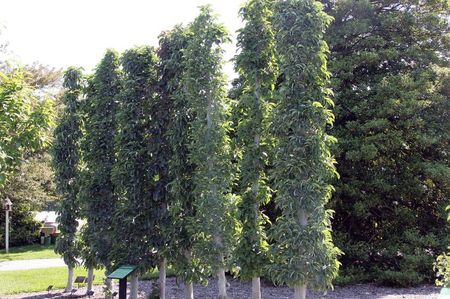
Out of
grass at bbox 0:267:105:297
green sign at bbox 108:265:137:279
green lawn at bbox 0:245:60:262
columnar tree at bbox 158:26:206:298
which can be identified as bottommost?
grass at bbox 0:267:105:297

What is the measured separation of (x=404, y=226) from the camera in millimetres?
9977

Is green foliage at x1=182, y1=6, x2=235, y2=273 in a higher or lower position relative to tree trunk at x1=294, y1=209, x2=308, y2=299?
higher

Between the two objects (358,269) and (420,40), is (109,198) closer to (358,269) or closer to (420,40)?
(358,269)

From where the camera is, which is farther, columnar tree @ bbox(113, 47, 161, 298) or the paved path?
the paved path

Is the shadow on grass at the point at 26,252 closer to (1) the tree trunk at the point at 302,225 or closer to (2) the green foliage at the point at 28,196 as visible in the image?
(2) the green foliage at the point at 28,196

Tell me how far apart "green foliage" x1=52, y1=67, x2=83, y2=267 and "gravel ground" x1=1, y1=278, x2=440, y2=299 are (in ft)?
4.06

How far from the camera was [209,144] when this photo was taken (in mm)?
6359

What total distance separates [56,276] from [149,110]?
21.1 feet

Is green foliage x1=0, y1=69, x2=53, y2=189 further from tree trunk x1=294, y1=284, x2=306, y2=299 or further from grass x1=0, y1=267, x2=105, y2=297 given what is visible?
grass x1=0, y1=267, x2=105, y2=297

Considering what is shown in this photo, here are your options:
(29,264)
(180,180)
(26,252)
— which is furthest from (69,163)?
(26,252)

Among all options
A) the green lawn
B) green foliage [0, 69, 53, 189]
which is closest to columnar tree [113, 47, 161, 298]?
green foliage [0, 69, 53, 189]

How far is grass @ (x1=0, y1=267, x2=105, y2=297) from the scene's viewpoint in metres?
9.88

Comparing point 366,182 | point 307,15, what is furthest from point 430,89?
point 307,15

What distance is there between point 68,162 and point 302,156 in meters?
5.64
